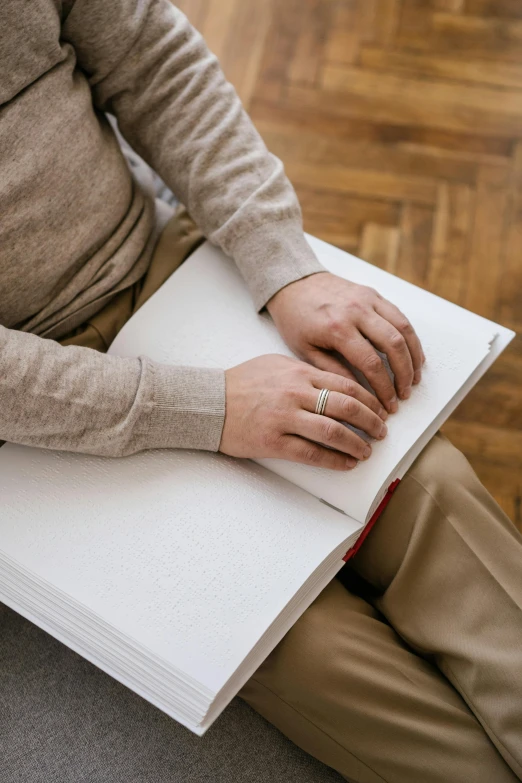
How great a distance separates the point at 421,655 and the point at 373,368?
1.10 ft

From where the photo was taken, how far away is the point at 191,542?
2.33 feet

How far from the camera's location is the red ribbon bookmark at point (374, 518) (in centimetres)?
77

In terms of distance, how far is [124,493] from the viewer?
738mm

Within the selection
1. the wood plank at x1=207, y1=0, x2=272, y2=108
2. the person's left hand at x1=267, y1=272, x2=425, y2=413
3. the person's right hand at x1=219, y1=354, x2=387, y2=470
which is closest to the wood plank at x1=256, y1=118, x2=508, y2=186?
the wood plank at x1=207, y1=0, x2=272, y2=108

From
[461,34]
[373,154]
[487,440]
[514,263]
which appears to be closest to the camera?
[487,440]

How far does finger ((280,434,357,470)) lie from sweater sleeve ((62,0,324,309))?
0.62ft

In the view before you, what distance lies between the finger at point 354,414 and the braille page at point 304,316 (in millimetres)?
23

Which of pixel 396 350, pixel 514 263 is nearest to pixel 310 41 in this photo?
pixel 514 263

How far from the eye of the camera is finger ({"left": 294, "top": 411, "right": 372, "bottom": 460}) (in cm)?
71

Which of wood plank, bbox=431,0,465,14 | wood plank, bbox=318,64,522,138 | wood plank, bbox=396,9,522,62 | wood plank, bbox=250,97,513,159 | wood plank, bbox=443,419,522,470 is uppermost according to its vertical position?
wood plank, bbox=431,0,465,14

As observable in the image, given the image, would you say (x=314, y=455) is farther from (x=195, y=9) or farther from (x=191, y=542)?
(x=195, y=9)

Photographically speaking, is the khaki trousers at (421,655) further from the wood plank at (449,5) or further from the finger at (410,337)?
the wood plank at (449,5)

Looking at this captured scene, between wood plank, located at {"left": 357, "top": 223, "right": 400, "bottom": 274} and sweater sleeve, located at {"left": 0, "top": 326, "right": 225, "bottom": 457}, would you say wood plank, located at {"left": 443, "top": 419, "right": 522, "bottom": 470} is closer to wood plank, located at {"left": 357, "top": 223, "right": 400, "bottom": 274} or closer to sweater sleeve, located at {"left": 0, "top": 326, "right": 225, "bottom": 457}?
wood plank, located at {"left": 357, "top": 223, "right": 400, "bottom": 274}

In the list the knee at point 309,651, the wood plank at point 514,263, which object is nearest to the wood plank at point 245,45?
the wood plank at point 514,263
